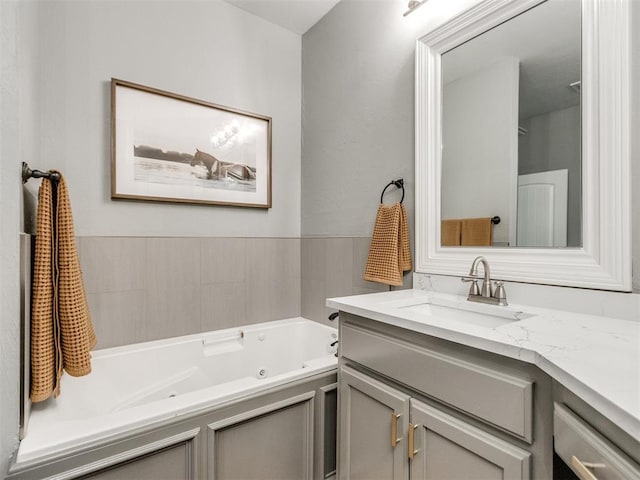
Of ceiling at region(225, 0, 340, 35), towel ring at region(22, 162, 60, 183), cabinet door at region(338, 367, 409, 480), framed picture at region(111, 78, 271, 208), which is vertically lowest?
cabinet door at region(338, 367, 409, 480)

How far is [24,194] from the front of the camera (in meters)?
1.22

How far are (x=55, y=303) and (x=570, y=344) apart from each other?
1.59 metres

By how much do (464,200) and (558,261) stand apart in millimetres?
467

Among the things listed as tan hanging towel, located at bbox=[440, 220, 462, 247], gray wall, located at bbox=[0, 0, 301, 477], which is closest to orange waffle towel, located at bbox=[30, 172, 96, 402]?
gray wall, located at bbox=[0, 0, 301, 477]

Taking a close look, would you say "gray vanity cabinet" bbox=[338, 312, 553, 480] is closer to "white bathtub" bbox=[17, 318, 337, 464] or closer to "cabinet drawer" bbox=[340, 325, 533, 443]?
"cabinet drawer" bbox=[340, 325, 533, 443]

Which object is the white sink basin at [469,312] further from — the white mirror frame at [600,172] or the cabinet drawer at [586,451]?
the cabinet drawer at [586,451]

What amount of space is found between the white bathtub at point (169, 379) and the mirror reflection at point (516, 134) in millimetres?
978

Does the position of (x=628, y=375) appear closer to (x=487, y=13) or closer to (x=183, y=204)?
(x=487, y=13)

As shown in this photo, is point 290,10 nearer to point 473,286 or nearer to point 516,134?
point 516,134

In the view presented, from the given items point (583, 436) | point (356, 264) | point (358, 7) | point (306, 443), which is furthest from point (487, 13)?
point (306, 443)

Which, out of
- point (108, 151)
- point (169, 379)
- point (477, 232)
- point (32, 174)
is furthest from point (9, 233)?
point (477, 232)

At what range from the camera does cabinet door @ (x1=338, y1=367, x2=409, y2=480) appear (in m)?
1.14

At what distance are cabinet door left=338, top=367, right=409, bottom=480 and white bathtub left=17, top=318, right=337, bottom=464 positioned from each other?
0.21 metres

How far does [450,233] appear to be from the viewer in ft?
5.19
